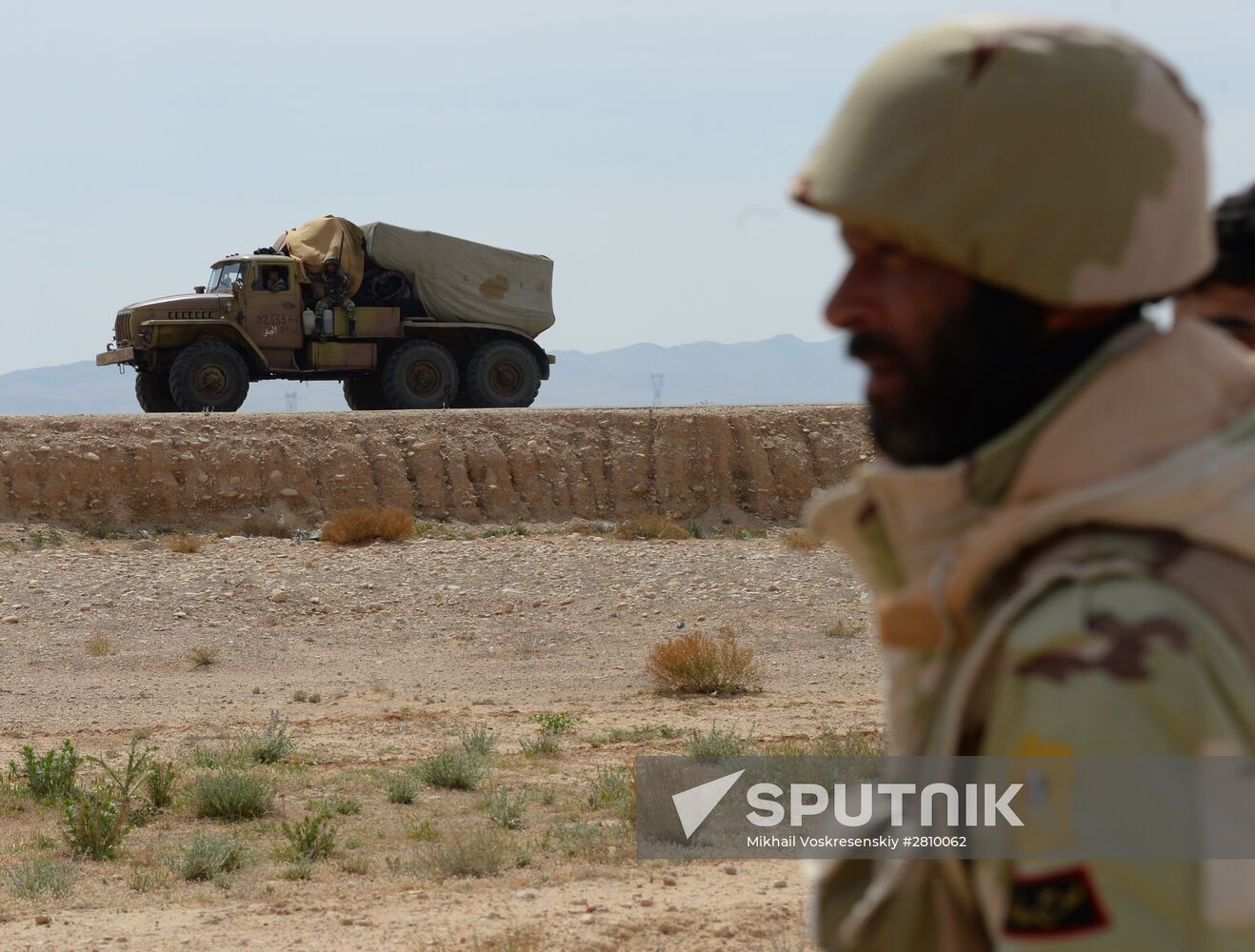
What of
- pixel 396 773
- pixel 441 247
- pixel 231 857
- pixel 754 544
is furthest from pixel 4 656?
pixel 441 247

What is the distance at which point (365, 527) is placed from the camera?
55.3ft

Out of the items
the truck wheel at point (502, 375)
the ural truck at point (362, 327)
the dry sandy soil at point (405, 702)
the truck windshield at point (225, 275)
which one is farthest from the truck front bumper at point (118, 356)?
the truck wheel at point (502, 375)

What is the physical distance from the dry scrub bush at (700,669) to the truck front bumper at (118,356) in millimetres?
12022

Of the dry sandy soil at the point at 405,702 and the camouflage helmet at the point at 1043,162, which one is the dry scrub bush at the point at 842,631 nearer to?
the dry sandy soil at the point at 405,702

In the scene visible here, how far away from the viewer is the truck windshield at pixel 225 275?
20.9 m

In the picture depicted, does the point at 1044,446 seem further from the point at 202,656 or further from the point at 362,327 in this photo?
the point at 362,327

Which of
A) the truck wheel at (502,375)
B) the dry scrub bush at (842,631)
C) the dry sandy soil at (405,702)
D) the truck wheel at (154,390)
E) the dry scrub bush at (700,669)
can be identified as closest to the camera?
the dry sandy soil at (405,702)

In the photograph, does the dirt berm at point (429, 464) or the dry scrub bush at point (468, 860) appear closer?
the dry scrub bush at point (468, 860)

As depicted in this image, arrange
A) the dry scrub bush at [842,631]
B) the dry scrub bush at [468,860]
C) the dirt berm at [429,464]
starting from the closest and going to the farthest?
the dry scrub bush at [468,860]
the dry scrub bush at [842,631]
the dirt berm at [429,464]

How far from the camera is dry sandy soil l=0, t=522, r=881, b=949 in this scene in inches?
221

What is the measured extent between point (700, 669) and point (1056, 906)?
1050 centimetres

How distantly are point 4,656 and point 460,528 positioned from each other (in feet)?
21.0
